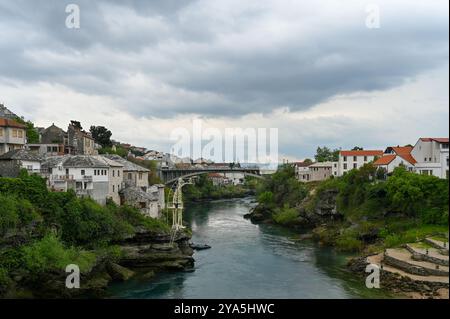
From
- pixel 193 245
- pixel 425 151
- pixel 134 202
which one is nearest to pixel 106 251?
pixel 134 202

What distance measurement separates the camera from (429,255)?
33406mm

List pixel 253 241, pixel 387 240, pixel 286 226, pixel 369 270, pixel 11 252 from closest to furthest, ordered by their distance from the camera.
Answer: pixel 11 252 < pixel 369 270 < pixel 387 240 < pixel 253 241 < pixel 286 226

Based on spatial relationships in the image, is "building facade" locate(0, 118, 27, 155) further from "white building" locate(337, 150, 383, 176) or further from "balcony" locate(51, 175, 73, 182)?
"white building" locate(337, 150, 383, 176)

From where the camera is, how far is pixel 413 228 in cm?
4331

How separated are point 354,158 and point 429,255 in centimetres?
3635

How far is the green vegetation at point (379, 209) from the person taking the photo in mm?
43000

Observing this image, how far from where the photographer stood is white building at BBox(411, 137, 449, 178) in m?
50.2

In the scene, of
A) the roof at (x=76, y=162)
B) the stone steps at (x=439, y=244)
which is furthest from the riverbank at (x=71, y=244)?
the stone steps at (x=439, y=244)

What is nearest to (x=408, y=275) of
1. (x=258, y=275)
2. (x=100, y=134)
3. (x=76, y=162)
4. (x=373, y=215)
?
(x=258, y=275)

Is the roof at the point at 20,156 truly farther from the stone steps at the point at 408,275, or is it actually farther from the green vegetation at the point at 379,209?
the green vegetation at the point at 379,209

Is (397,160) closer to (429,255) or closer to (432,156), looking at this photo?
(432,156)

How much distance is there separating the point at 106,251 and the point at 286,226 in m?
34.2
